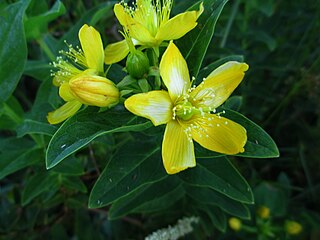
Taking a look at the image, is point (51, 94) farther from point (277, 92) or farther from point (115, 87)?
point (277, 92)

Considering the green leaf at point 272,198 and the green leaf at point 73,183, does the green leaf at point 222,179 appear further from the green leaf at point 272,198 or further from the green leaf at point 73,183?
the green leaf at point 272,198

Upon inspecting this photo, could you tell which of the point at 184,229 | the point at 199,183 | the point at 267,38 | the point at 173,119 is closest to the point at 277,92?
the point at 267,38

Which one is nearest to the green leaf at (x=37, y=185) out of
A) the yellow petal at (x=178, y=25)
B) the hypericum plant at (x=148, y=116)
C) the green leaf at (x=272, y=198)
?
the hypericum plant at (x=148, y=116)

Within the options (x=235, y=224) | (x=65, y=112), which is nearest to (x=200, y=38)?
(x=65, y=112)

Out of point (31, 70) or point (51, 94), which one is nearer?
point (51, 94)

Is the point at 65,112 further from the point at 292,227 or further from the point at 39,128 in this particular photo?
the point at 292,227

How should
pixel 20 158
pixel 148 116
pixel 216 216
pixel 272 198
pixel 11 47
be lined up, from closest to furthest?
pixel 148 116
pixel 11 47
pixel 20 158
pixel 216 216
pixel 272 198

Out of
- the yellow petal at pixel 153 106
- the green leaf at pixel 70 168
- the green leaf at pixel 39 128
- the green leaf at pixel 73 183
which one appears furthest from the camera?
the green leaf at pixel 73 183
